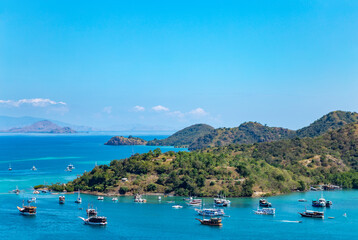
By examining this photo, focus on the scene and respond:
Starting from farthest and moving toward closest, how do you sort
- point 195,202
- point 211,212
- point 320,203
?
point 195,202
point 320,203
point 211,212

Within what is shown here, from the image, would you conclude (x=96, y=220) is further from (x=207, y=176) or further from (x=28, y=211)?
(x=207, y=176)

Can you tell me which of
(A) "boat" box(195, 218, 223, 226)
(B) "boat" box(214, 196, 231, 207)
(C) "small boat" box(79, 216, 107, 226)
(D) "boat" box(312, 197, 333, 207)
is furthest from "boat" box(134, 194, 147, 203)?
(D) "boat" box(312, 197, 333, 207)

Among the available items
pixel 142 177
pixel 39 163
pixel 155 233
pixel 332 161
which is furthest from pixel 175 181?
pixel 39 163

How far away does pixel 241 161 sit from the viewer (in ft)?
463

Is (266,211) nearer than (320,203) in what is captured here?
Yes

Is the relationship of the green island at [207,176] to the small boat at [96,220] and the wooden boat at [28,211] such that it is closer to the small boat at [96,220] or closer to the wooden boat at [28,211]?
the wooden boat at [28,211]

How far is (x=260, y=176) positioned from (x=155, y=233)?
56514 mm

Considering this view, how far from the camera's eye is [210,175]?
416 ft

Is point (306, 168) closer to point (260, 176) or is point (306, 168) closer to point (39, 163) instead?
point (260, 176)

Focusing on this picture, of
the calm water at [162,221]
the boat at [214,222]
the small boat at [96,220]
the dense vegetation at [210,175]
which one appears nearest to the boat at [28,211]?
the calm water at [162,221]

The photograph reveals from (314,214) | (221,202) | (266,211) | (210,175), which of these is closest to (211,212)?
(221,202)

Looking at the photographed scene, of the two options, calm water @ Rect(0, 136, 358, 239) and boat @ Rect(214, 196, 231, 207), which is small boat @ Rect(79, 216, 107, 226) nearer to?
calm water @ Rect(0, 136, 358, 239)

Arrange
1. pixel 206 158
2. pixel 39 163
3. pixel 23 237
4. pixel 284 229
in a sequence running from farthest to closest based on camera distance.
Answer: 1. pixel 39 163
2. pixel 206 158
3. pixel 284 229
4. pixel 23 237

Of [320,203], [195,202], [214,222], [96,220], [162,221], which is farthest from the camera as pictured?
[195,202]
